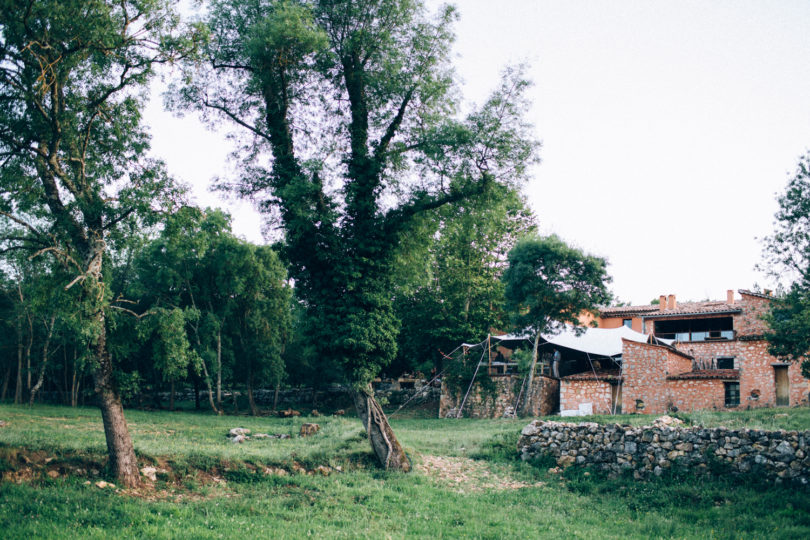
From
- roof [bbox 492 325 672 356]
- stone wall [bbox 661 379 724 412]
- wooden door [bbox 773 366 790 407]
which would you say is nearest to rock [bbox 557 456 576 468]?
stone wall [bbox 661 379 724 412]

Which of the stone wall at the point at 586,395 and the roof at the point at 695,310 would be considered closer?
the stone wall at the point at 586,395

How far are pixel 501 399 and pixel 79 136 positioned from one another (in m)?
24.6

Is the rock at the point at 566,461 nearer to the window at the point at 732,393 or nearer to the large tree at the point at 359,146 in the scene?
the large tree at the point at 359,146

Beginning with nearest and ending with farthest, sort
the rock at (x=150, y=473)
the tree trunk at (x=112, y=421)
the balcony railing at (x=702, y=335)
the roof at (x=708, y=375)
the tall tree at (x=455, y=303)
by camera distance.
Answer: the tree trunk at (x=112, y=421)
the rock at (x=150, y=473)
the roof at (x=708, y=375)
the balcony railing at (x=702, y=335)
the tall tree at (x=455, y=303)

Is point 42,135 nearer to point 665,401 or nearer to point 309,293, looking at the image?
point 309,293

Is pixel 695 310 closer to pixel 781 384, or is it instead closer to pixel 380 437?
pixel 781 384

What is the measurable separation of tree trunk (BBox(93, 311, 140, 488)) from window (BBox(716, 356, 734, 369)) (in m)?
32.1

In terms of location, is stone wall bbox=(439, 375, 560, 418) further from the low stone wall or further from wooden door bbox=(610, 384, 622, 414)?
the low stone wall

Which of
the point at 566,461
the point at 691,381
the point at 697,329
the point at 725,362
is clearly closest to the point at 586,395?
the point at 691,381

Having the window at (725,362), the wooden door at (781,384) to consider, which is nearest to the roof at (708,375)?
the wooden door at (781,384)

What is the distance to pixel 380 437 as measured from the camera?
47.6ft

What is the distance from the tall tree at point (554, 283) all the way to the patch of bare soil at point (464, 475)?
44.6 feet

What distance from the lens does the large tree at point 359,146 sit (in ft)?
47.6

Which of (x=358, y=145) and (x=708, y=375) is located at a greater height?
(x=358, y=145)
